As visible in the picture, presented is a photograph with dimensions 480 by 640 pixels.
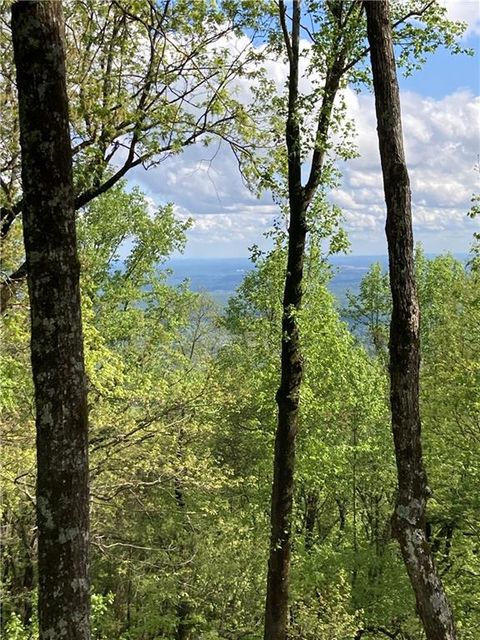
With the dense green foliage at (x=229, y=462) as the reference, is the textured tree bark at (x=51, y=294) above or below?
above

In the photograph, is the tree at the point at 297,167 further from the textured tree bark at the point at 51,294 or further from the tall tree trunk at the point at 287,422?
the textured tree bark at the point at 51,294

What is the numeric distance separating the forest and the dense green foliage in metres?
0.09

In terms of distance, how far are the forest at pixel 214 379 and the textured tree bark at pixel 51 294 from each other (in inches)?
0.5

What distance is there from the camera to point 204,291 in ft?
91.5

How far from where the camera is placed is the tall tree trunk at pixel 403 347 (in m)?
4.98

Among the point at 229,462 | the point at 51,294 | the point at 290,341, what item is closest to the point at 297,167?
the point at 290,341

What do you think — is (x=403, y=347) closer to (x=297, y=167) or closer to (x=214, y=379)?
(x=297, y=167)


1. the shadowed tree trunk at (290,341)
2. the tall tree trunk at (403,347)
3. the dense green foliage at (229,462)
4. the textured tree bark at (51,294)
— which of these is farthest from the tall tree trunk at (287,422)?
the textured tree bark at (51,294)

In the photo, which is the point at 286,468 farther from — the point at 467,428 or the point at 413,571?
the point at 467,428

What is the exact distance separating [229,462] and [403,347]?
45.0 ft

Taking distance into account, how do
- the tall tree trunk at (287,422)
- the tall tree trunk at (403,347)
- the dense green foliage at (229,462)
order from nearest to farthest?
the tall tree trunk at (403,347) < the tall tree trunk at (287,422) < the dense green foliage at (229,462)

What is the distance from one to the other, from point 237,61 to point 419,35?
2.29 m

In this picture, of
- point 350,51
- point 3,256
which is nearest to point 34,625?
point 3,256

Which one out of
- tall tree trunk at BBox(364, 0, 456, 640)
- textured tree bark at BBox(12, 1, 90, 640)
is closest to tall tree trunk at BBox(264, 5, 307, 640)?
tall tree trunk at BBox(364, 0, 456, 640)
